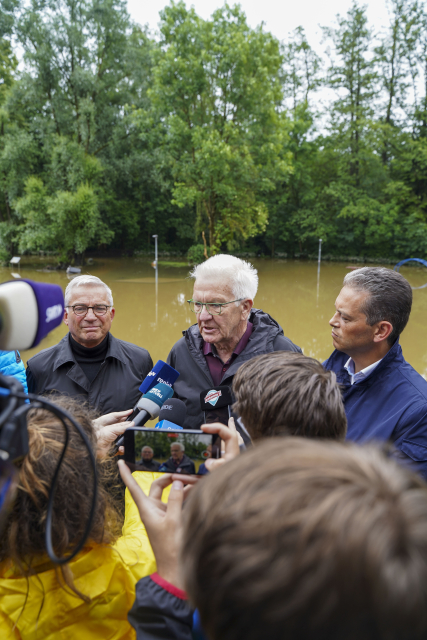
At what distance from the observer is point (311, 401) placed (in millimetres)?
1222

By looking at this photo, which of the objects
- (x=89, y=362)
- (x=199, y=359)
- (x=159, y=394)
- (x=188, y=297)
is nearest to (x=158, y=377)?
(x=159, y=394)

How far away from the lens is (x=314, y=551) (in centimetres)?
50

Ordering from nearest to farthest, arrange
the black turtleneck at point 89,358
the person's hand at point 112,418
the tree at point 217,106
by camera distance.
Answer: the person's hand at point 112,418
the black turtleneck at point 89,358
the tree at point 217,106

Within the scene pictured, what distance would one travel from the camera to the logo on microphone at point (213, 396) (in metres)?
2.29

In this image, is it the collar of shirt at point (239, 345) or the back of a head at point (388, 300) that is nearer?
the back of a head at point (388, 300)

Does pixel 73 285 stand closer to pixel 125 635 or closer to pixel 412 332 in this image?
pixel 125 635

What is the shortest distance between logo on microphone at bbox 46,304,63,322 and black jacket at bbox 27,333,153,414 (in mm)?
1869

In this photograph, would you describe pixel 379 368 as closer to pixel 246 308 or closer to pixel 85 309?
pixel 246 308

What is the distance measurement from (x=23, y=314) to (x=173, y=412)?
1.43 metres

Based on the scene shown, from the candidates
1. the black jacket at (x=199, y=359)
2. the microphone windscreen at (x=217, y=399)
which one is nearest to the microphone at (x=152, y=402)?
the microphone windscreen at (x=217, y=399)

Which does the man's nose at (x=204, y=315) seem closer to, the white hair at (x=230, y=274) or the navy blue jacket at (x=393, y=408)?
the white hair at (x=230, y=274)


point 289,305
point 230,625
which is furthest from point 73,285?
point 289,305

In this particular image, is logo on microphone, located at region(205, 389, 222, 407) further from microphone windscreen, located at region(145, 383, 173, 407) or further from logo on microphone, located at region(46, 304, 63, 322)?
logo on microphone, located at region(46, 304, 63, 322)

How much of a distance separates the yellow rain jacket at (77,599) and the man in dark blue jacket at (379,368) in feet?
4.10
